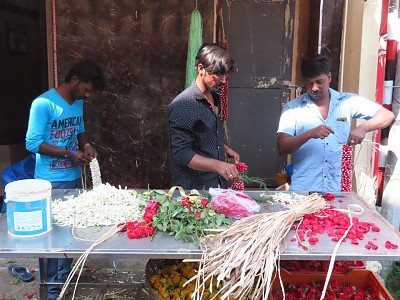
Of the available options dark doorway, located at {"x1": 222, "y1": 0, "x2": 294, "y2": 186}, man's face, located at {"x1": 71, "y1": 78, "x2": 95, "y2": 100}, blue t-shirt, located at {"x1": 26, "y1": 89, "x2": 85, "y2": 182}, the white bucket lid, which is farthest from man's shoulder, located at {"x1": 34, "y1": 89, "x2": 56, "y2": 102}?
dark doorway, located at {"x1": 222, "y1": 0, "x2": 294, "y2": 186}

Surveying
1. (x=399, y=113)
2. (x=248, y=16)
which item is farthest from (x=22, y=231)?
(x=248, y=16)

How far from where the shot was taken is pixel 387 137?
3.96m

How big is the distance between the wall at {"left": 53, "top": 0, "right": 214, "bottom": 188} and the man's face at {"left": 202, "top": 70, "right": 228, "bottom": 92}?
220cm

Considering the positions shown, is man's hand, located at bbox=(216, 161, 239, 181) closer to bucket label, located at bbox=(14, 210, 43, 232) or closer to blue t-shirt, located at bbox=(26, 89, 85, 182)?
bucket label, located at bbox=(14, 210, 43, 232)

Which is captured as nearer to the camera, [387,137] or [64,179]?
[64,179]

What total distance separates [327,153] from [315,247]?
3.84ft

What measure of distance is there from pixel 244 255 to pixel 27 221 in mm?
1110

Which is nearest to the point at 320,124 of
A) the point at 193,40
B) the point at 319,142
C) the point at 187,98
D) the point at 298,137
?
the point at 319,142

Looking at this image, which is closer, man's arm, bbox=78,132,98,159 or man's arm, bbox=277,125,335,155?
man's arm, bbox=277,125,335,155

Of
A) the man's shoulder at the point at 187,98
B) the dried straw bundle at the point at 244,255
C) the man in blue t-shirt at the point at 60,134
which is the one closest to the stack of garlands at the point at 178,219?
the dried straw bundle at the point at 244,255

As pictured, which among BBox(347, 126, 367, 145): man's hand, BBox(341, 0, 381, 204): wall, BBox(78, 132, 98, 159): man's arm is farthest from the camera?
BBox(341, 0, 381, 204): wall

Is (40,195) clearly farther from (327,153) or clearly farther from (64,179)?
(327,153)

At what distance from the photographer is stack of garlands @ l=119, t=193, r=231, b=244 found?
2.34m

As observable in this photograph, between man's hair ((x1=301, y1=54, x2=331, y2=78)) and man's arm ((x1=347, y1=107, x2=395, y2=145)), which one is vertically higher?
man's hair ((x1=301, y1=54, x2=331, y2=78))
